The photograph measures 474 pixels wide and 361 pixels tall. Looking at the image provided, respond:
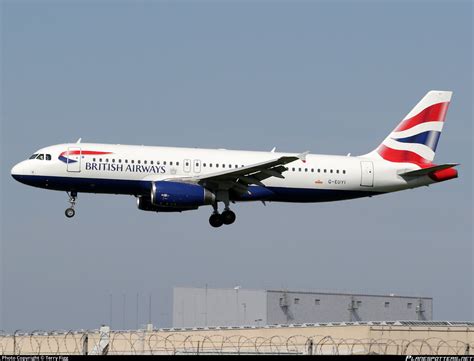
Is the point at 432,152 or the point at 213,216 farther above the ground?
the point at 432,152

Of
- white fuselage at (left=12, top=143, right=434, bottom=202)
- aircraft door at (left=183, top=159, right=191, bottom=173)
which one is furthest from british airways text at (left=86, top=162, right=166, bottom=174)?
aircraft door at (left=183, top=159, right=191, bottom=173)

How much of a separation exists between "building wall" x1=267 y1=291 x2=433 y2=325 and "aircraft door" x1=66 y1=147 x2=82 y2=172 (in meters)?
18.6

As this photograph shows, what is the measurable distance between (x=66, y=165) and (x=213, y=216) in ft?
29.6

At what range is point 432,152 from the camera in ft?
225

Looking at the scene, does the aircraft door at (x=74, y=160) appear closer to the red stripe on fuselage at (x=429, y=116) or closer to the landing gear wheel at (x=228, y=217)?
the landing gear wheel at (x=228, y=217)

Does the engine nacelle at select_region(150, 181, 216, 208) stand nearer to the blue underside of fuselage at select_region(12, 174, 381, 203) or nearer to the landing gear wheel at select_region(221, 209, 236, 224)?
the blue underside of fuselage at select_region(12, 174, 381, 203)

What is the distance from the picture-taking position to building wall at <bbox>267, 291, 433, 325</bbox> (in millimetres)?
72250

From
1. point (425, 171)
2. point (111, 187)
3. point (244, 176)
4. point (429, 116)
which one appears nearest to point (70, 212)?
point (111, 187)

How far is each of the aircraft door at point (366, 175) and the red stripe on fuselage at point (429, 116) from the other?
593 centimetres

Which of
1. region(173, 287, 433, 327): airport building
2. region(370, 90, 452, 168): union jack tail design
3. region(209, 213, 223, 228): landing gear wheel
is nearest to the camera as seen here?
region(209, 213, 223, 228): landing gear wheel

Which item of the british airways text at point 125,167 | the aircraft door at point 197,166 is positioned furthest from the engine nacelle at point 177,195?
the aircraft door at point 197,166

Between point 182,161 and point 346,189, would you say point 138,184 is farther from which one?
point 346,189

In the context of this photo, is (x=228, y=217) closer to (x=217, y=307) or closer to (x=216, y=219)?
(x=216, y=219)

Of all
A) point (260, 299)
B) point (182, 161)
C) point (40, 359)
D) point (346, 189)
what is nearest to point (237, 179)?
point (182, 161)
